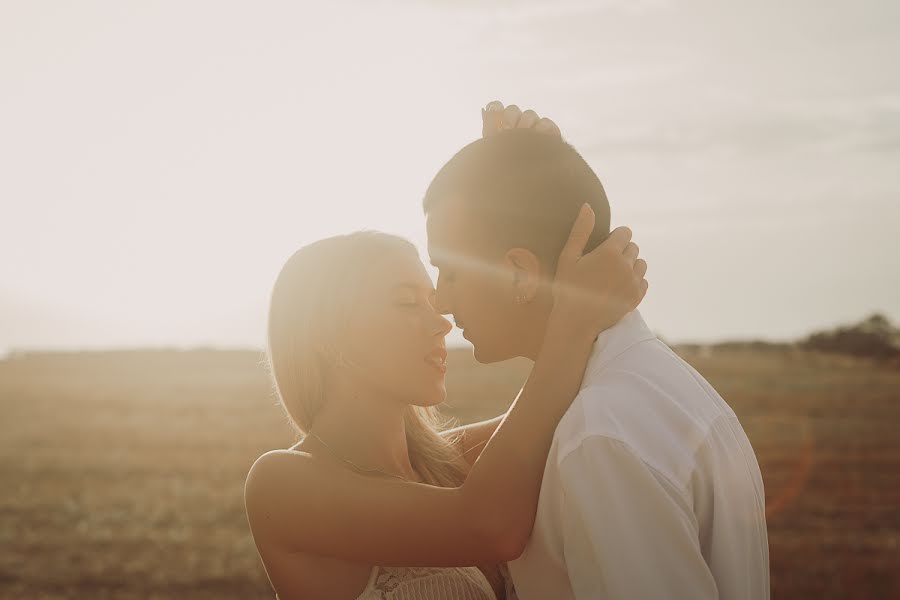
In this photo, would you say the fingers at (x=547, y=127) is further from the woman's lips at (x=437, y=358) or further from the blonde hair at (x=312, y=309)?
the woman's lips at (x=437, y=358)

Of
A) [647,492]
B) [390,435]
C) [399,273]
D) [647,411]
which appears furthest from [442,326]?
[647,492]

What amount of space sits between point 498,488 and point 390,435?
1255 mm

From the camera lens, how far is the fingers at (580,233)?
117 inches

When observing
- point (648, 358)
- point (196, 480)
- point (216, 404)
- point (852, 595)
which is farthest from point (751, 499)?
point (216, 404)

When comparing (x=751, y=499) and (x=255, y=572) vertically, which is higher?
(x=751, y=499)

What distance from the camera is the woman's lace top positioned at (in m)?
3.68

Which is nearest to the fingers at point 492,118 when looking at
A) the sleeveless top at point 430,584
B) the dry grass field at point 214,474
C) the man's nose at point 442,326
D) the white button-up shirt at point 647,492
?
the man's nose at point 442,326

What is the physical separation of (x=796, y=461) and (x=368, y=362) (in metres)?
12.3

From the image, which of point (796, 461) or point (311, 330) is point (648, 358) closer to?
point (311, 330)

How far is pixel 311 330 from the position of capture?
4.03 meters

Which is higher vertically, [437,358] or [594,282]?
[594,282]

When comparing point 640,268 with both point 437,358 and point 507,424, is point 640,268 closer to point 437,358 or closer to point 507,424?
point 507,424

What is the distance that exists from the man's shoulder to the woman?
10.9 inches

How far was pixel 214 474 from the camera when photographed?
14.2 m
